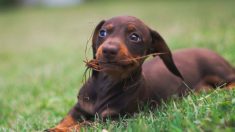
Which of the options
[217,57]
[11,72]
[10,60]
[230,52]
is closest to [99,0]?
[10,60]

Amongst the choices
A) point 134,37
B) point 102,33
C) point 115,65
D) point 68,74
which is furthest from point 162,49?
point 68,74

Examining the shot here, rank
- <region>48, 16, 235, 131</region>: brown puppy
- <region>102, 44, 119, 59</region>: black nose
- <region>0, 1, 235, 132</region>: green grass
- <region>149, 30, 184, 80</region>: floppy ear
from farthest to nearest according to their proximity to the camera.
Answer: <region>149, 30, 184, 80</region>: floppy ear
<region>48, 16, 235, 131</region>: brown puppy
<region>102, 44, 119, 59</region>: black nose
<region>0, 1, 235, 132</region>: green grass

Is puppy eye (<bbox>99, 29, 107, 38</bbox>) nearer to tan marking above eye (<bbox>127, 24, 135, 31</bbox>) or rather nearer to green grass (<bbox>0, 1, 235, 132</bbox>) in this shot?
tan marking above eye (<bbox>127, 24, 135, 31</bbox>)

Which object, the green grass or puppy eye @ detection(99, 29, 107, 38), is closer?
the green grass

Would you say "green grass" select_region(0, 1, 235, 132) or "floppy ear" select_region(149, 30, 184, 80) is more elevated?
"floppy ear" select_region(149, 30, 184, 80)

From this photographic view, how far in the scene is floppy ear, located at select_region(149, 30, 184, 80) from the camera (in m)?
5.34

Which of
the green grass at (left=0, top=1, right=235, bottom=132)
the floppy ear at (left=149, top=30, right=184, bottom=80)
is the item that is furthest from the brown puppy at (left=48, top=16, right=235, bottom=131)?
the green grass at (left=0, top=1, right=235, bottom=132)

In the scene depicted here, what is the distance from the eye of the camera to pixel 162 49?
5418 mm

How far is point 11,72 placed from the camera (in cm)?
1106

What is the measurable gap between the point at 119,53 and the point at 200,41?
5.87 meters

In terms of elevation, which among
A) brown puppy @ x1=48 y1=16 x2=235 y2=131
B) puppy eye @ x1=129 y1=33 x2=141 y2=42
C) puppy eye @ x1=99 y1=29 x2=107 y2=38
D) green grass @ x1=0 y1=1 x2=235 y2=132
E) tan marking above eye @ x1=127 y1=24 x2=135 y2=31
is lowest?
green grass @ x1=0 y1=1 x2=235 y2=132

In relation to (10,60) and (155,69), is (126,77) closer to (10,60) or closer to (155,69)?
(155,69)

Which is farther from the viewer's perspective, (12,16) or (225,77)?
(12,16)

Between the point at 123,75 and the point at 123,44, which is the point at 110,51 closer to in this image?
the point at 123,44
